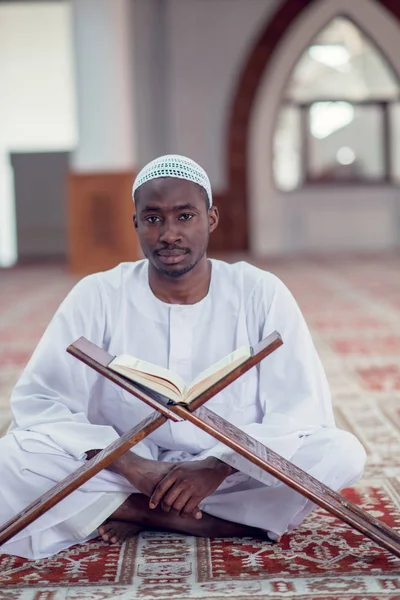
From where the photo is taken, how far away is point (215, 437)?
2105 mm

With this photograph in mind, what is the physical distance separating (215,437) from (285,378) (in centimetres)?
49

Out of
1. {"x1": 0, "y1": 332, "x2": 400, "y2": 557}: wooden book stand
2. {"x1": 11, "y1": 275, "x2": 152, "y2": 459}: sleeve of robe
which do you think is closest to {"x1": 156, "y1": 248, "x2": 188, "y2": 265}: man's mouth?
{"x1": 11, "y1": 275, "x2": 152, "y2": 459}: sleeve of robe

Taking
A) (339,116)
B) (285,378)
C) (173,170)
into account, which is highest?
(339,116)

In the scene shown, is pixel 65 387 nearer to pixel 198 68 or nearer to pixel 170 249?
pixel 170 249

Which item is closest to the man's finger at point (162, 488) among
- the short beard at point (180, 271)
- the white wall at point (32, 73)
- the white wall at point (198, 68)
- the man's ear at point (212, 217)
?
the short beard at point (180, 271)

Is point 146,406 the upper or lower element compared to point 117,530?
upper

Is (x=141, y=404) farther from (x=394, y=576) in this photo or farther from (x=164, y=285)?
(x=394, y=576)

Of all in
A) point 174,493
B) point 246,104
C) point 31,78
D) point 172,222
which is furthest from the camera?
point 31,78

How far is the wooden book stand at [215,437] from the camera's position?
208 cm

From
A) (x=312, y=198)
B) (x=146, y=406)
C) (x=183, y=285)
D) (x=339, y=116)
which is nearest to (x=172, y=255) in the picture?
(x=183, y=285)

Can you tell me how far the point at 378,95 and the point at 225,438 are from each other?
39.0 ft

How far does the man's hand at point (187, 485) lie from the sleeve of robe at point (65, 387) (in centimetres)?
20

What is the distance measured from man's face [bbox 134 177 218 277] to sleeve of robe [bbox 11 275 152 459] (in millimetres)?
242

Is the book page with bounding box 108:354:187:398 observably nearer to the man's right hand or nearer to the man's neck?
the man's right hand
